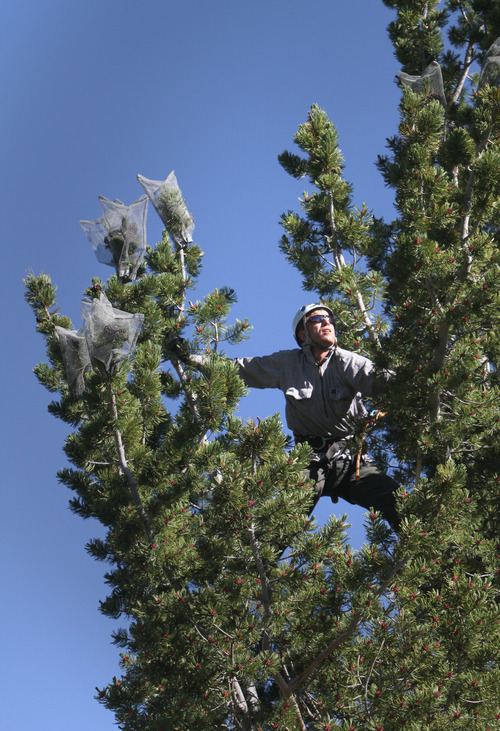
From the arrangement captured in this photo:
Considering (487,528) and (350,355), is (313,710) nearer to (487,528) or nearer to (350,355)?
(487,528)

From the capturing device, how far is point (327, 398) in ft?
22.9

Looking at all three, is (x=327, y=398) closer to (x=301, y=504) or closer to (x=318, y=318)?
(x=318, y=318)

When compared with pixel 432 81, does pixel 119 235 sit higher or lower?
lower

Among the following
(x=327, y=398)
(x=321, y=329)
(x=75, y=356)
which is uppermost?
(x=321, y=329)

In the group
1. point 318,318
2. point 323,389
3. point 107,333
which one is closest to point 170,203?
point 318,318

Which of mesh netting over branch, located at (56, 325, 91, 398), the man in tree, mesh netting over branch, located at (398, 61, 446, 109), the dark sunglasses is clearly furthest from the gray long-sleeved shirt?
mesh netting over branch, located at (398, 61, 446, 109)

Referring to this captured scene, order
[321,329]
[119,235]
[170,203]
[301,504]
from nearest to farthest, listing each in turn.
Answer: [301,504] < [119,235] < [321,329] < [170,203]

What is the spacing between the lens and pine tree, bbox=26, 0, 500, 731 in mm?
5250

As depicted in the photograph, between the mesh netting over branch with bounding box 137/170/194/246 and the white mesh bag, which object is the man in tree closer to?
the mesh netting over branch with bounding box 137/170/194/246

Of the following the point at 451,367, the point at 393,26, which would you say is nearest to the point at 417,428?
the point at 451,367

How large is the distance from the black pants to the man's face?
88 centimetres

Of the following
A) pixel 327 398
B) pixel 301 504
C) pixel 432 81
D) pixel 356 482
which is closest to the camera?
pixel 301 504

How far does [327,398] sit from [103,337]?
2.00 meters

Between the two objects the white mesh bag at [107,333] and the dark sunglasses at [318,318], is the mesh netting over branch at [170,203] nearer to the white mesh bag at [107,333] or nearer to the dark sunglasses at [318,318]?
the dark sunglasses at [318,318]
